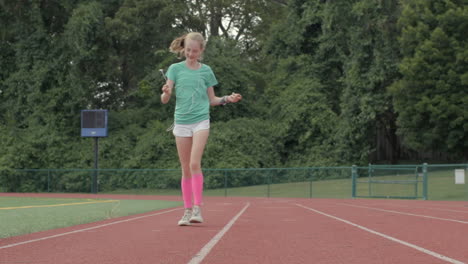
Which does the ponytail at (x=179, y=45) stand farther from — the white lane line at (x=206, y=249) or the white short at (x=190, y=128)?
the white lane line at (x=206, y=249)

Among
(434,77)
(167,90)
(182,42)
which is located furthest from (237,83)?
(167,90)

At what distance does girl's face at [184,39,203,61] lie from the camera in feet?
26.0

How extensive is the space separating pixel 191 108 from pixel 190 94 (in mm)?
181

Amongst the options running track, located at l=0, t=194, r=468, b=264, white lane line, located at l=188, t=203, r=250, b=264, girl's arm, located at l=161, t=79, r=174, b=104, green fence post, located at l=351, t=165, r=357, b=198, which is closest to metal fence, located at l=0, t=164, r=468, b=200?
green fence post, located at l=351, t=165, r=357, b=198

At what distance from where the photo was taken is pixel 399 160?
138 feet

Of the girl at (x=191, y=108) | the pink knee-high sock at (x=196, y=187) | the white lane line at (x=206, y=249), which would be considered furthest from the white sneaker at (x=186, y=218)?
the white lane line at (x=206, y=249)

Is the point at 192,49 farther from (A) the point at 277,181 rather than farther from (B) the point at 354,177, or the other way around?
(A) the point at 277,181

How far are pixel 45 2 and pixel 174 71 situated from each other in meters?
34.9

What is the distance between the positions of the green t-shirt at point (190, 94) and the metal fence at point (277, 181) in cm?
1930

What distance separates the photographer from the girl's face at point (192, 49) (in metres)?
7.92

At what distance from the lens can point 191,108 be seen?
7.86m

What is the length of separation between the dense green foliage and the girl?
1057 inches

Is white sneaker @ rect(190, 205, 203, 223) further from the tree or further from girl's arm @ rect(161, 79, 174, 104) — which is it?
the tree

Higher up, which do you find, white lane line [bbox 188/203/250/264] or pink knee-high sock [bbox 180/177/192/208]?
pink knee-high sock [bbox 180/177/192/208]
